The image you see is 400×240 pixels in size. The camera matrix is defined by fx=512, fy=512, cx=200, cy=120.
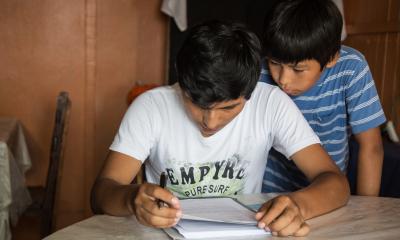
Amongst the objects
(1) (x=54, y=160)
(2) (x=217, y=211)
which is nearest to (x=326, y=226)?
(2) (x=217, y=211)

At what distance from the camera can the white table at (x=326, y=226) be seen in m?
1.08

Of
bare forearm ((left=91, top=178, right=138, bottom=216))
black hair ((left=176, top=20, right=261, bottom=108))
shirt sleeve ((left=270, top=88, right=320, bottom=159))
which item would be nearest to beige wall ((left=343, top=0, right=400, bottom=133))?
shirt sleeve ((left=270, top=88, right=320, bottom=159))

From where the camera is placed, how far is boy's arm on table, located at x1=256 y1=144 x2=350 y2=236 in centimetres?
110

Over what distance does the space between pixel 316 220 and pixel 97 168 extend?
9.06ft

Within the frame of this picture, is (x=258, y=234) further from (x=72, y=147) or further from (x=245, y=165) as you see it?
(x=72, y=147)

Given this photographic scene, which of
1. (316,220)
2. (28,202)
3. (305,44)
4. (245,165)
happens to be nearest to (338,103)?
(305,44)

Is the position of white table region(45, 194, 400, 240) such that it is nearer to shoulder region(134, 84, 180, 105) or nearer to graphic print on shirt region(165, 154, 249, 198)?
graphic print on shirt region(165, 154, 249, 198)

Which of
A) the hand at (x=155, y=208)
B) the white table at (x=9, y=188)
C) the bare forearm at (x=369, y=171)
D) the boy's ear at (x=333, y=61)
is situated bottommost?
the white table at (x=9, y=188)

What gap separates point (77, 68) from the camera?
363cm

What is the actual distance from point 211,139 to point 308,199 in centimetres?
34

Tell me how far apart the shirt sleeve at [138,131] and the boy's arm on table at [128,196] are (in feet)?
0.07

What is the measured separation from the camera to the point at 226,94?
4.03 feet

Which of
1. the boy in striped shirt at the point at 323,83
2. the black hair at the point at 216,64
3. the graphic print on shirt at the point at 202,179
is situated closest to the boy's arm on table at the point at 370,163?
the boy in striped shirt at the point at 323,83

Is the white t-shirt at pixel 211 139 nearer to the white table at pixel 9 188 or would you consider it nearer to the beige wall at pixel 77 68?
the white table at pixel 9 188
